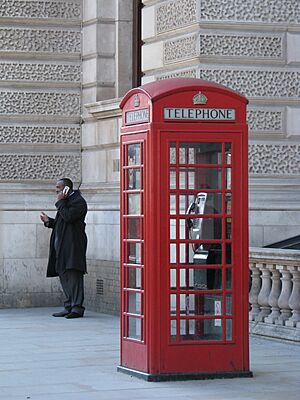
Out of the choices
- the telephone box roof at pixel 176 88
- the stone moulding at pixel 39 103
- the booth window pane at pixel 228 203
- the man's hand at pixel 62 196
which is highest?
the stone moulding at pixel 39 103

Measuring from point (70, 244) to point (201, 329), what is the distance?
5.96 m

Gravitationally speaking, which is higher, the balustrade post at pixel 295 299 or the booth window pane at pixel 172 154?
the booth window pane at pixel 172 154

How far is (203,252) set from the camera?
10438 mm

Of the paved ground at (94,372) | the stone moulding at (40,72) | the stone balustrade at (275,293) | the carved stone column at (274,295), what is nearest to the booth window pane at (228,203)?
the paved ground at (94,372)

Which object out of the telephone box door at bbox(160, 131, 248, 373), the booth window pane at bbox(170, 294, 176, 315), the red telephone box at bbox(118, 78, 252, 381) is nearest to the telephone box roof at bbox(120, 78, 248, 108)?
the red telephone box at bbox(118, 78, 252, 381)

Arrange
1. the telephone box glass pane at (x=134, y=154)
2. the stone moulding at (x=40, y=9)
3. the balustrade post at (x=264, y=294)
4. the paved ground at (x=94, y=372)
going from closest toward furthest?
the paved ground at (x=94, y=372)
the telephone box glass pane at (x=134, y=154)
the balustrade post at (x=264, y=294)
the stone moulding at (x=40, y=9)

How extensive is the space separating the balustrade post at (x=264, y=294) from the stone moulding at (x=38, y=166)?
5.33 meters

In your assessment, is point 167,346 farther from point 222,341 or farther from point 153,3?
point 153,3

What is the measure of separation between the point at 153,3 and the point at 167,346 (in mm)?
6664

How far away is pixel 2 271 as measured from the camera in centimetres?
1784

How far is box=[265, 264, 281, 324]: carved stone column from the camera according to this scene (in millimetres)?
13352

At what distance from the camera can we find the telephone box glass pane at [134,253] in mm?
10547

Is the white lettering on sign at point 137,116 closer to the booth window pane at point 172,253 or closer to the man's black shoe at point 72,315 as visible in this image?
the booth window pane at point 172,253

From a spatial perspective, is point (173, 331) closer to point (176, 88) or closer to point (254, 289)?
point (176, 88)
